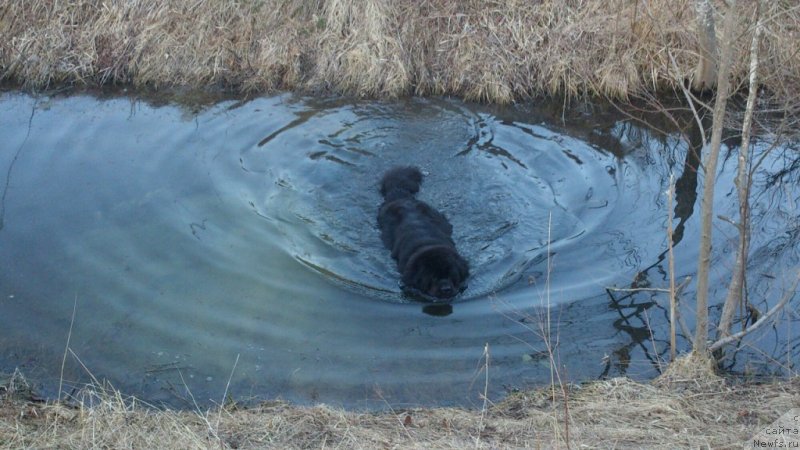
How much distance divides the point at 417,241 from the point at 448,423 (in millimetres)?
2764

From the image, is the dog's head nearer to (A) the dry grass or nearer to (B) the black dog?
(B) the black dog

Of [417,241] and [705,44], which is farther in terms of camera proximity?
[705,44]

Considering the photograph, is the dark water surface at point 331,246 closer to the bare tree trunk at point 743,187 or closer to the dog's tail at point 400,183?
the dog's tail at point 400,183

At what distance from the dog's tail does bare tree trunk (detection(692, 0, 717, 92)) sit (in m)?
3.22

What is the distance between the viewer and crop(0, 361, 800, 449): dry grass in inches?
189

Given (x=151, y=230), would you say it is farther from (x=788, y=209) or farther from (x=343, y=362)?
(x=788, y=209)

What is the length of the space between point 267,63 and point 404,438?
318 inches

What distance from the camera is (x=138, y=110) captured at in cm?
1117

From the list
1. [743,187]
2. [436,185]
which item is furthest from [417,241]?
[743,187]

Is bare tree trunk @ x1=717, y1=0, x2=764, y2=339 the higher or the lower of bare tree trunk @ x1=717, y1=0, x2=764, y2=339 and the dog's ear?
the higher

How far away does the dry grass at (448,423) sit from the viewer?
4.80 m

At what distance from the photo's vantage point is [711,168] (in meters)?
5.36

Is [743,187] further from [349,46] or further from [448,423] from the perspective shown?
[349,46]

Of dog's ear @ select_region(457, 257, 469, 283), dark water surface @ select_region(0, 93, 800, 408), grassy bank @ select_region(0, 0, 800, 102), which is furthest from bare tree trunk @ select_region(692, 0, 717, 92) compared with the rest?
dog's ear @ select_region(457, 257, 469, 283)
